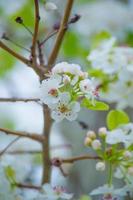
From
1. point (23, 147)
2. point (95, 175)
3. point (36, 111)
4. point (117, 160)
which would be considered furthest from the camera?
point (36, 111)

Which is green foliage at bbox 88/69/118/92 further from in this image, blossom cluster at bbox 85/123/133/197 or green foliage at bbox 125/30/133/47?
green foliage at bbox 125/30/133/47

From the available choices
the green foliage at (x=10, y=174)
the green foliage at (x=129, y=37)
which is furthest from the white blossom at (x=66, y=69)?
the green foliage at (x=129, y=37)

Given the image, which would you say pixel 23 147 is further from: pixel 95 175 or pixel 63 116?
pixel 63 116

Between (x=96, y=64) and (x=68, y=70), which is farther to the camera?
(x=96, y=64)

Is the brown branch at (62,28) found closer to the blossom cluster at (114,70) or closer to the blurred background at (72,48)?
the blossom cluster at (114,70)

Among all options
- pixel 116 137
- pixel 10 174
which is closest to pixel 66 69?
pixel 116 137

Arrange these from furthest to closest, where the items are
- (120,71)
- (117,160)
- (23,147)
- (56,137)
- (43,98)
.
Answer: (56,137), (23,147), (120,71), (117,160), (43,98)

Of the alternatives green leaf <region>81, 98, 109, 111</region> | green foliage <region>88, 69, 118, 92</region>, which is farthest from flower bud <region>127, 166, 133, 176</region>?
green foliage <region>88, 69, 118, 92</region>

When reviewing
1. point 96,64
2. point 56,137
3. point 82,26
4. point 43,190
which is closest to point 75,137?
point 56,137
